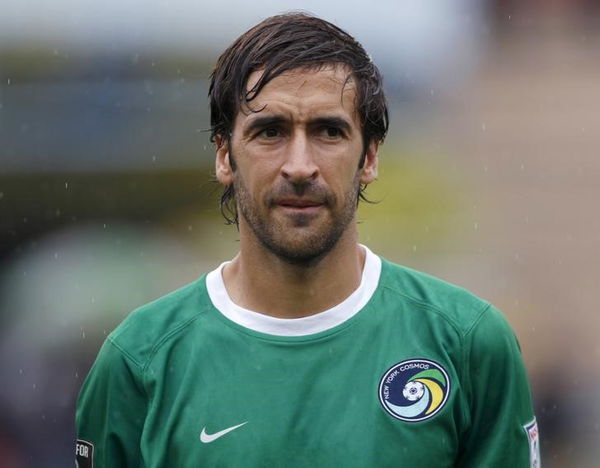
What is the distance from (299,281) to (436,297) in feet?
1.31

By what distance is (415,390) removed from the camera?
3934 millimetres

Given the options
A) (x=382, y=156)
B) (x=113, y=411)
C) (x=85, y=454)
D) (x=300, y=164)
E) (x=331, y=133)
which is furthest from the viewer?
(x=382, y=156)

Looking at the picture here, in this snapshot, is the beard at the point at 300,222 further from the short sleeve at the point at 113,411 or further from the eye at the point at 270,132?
the short sleeve at the point at 113,411

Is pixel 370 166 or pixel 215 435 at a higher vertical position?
pixel 370 166

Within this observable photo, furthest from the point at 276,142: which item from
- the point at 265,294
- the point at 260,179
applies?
the point at 265,294

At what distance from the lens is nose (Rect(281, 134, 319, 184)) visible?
391 centimetres

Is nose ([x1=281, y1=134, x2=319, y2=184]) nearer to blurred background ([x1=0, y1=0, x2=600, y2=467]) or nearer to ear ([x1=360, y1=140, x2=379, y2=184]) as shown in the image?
ear ([x1=360, y1=140, x2=379, y2=184])

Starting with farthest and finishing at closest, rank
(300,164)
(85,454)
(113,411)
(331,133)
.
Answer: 1. (85,454)
2. (113,411)
3. (331,133)
4. (300,164)

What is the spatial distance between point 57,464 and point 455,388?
613 cm

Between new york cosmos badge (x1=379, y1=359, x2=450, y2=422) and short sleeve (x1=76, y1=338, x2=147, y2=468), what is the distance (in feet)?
2.36

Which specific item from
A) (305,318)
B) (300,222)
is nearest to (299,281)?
(305,318)

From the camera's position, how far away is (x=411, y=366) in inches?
157

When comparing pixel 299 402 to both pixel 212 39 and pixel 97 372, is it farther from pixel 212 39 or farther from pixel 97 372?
pixel 212 39

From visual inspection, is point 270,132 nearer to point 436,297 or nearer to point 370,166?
point 370,166
